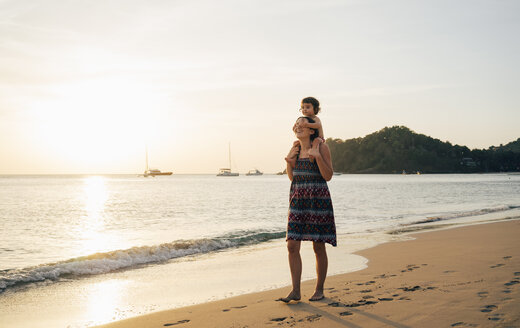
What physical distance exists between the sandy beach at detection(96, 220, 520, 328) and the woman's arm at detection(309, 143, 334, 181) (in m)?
1.52

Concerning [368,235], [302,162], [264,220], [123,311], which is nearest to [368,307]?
[302,162]

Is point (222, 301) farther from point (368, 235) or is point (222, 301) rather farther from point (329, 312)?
point (368, 235)

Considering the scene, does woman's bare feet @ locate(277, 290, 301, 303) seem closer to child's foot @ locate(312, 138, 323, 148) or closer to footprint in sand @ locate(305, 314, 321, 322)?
footprint in sand @ locate(305, 314, 321, 322)

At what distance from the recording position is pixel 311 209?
489 cm

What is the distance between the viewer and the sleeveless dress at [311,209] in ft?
15.9

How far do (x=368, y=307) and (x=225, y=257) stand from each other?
5.98 meters

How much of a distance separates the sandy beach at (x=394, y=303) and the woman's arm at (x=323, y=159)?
1.52 metres

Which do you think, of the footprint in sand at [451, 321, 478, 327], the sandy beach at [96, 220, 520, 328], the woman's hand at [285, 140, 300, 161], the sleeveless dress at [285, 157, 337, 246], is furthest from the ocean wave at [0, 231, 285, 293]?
the footprint in sand at [451, 321, 478, 327]

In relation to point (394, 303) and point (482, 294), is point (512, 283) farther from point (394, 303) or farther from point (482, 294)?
point (394, 303)

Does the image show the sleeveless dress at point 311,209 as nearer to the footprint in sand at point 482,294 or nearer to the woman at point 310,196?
the woman at point 310,196

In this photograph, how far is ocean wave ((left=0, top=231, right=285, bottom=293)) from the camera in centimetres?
800

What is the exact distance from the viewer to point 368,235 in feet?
44.7

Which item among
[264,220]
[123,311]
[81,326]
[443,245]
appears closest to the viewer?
[81,326]

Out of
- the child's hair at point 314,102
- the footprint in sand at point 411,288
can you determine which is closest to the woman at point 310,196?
the child's hair at point 314,102
